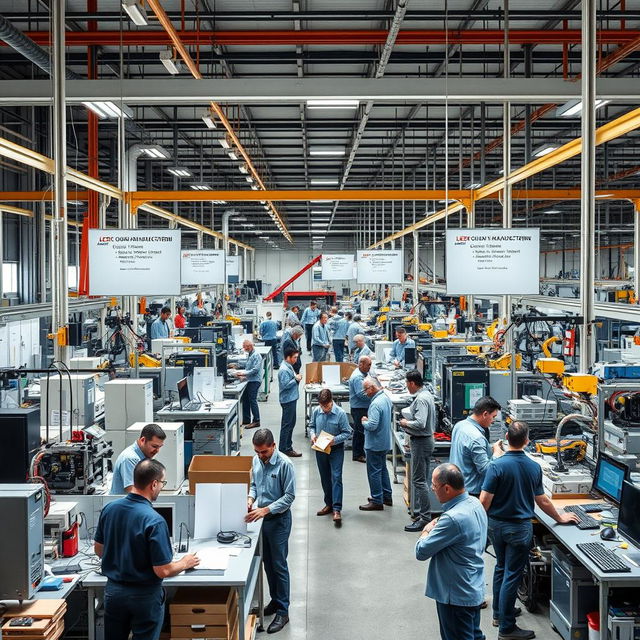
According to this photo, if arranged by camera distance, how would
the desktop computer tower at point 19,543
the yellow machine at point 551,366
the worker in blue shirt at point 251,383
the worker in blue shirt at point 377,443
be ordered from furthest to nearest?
1. the worker in blue shirt at point 251,383
2. the worker in blue shirt at point 377,443
3. the yellow machine at point 551,366
4. the desktop computer tower at point 19,543

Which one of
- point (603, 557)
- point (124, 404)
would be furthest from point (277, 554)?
point (124, 404)

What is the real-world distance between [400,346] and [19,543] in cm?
948

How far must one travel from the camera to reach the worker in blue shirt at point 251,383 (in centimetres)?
1115

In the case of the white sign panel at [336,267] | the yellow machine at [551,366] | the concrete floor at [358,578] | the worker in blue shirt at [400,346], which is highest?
the white sign panel at [336,267]

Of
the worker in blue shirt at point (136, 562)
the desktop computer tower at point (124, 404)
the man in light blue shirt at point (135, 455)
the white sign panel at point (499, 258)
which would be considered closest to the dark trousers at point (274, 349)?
the white sign panel at point (499, 258)

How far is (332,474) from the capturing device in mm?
7328

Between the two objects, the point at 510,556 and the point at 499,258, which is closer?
the point at 510,556

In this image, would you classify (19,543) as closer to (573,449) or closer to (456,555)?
(456,555)

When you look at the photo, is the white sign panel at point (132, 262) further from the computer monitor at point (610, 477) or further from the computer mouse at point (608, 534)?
the computer mouse at point (608, 534)

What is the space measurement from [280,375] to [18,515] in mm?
6171

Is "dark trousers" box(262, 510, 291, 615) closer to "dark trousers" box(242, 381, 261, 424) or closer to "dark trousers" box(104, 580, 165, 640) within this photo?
"dark trousers" box(104, 580, 165, 640)

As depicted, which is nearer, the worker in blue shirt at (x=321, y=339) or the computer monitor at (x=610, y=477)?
the computer monitor at (x=610, y=477)

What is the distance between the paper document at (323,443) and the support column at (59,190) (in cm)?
281

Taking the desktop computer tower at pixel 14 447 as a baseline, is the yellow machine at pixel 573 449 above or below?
below
